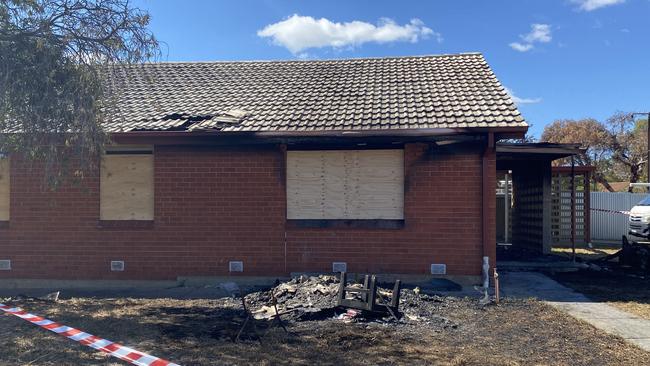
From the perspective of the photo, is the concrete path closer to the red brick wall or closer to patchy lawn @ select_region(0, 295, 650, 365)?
patchy lawn @ select_region(0, 295, 650, 365)

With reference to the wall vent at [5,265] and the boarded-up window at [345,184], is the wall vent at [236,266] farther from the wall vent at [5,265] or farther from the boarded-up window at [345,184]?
the wall vent at [5,265]

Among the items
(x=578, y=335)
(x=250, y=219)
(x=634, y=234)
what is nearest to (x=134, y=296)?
(x=250, y=219)

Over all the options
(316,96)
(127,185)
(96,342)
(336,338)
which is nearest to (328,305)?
(336,338)

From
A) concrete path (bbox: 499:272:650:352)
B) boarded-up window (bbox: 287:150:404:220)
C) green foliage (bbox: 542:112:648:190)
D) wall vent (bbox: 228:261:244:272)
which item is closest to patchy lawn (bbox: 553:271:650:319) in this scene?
concrete path (bbox: 499:272:650:352)

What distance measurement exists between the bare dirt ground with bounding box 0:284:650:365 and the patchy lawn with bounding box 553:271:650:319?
1.59 meters

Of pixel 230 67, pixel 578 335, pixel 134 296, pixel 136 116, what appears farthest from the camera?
pixel 230 67

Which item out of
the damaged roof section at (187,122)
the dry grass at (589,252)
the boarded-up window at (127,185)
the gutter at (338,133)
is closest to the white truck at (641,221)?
the dry grass at (589,252)

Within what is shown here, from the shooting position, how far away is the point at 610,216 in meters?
22.3

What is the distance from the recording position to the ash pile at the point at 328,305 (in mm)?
7598

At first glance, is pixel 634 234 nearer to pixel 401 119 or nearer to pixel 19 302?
pixel 401 119

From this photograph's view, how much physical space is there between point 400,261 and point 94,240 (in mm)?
6153

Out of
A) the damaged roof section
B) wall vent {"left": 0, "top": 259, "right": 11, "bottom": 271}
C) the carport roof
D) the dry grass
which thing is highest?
the damaged roof section

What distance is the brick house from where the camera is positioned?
1012cm

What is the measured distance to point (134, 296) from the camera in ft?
31.8
